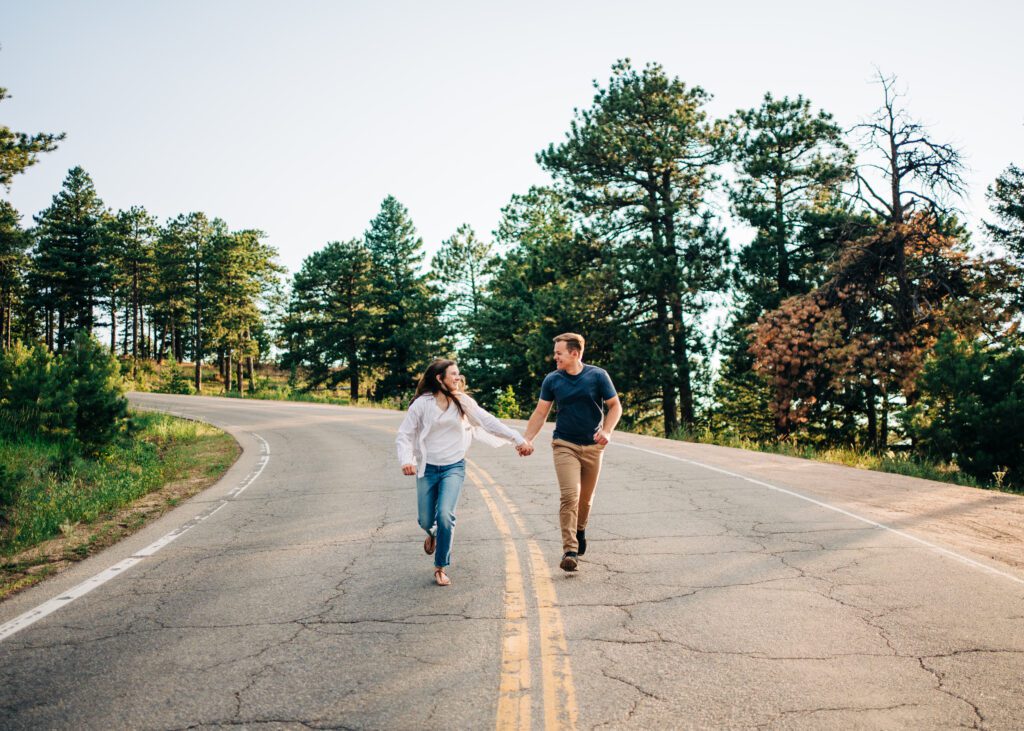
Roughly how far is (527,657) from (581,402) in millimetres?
2754

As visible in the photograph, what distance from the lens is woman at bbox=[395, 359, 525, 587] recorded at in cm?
621

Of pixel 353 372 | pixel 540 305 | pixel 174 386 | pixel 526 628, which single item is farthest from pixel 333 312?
pixel 526 628

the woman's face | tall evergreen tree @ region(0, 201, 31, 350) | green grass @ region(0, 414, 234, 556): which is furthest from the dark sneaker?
tall evergreen tree @ region(0, 201, 31, 350)

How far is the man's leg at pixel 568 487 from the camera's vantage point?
6469 mm

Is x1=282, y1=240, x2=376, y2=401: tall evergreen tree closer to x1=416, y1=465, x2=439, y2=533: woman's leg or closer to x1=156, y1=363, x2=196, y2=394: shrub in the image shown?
x1=156, y1=363, x2=196, y2=394: shrub

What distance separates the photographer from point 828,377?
2552cm

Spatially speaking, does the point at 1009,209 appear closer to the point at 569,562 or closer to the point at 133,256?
the point at 569,562

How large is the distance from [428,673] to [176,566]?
13.3 ft

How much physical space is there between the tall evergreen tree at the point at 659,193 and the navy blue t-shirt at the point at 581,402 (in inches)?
916

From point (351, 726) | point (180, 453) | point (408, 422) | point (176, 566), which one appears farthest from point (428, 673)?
point (180, 453)

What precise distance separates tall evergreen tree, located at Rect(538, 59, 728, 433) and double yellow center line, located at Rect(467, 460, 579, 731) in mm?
23996

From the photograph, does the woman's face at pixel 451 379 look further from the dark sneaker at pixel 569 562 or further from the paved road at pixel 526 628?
the dark sneaker at pixel 569 562

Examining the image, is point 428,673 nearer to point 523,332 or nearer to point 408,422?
point 408,422

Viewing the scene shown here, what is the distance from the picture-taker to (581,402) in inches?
263
